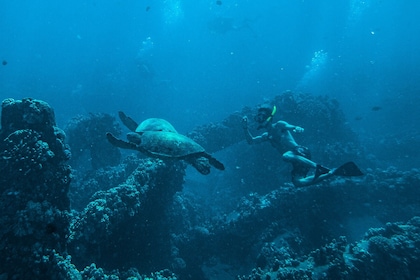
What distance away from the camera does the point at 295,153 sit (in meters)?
8.29

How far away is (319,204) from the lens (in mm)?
9672

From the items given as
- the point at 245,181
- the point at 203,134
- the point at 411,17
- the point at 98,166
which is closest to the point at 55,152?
the point at 98,166

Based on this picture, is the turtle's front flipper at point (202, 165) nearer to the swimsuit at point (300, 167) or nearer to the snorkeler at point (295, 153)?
the snorkeler at point (295, 153)

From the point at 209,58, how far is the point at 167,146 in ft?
191

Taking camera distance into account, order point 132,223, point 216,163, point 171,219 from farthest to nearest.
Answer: point 171,219 < point 132,223 < point 216,163

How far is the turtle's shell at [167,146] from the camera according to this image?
534 cm

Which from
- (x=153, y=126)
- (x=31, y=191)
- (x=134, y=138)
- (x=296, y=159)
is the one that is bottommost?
(x=31, y=191)

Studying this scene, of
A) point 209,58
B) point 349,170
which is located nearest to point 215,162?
point 349,170

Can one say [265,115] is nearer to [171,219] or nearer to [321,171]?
[321,171]

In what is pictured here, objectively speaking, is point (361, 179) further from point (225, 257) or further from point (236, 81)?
point (236, 81)

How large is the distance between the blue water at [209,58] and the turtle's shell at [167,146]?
27424mm

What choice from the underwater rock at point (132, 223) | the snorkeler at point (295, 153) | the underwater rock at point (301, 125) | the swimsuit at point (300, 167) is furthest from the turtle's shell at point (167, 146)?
the underwater rock at point (301, 125)

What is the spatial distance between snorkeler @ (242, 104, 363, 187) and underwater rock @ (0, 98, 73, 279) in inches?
219

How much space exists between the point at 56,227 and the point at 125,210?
2.10 m
